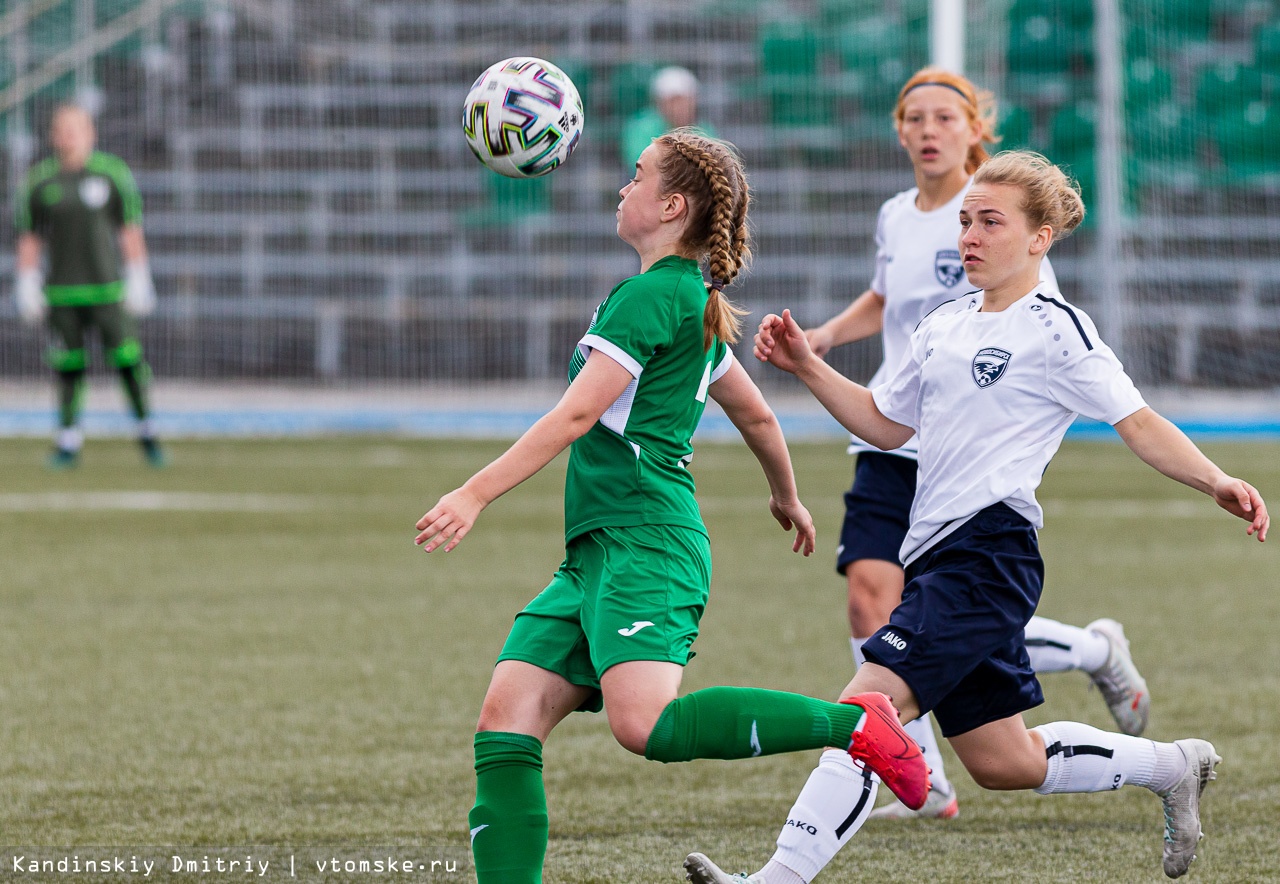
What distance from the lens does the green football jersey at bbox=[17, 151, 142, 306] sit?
12875 millimetres

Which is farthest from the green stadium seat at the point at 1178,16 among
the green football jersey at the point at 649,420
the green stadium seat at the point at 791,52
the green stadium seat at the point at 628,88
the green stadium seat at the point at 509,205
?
the green football jersey at the point at 649,420

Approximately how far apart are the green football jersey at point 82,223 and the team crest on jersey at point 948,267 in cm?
959

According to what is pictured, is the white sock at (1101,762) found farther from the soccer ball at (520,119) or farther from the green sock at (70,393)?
the green sock at (70,393)

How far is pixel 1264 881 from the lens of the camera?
3.43 metres

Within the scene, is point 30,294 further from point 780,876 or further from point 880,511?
point 780,876

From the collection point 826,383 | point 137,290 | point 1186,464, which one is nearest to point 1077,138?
point 137,290

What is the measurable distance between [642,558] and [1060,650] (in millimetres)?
1852

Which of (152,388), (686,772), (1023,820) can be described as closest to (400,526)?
(686,772)

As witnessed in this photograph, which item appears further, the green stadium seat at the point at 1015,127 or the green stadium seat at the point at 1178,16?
the green stadium seat at the point at 1178,16

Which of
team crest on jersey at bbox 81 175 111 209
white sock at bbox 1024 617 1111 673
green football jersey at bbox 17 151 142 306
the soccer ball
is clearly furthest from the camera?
team crest on jersey at bbox 81 175 111 209

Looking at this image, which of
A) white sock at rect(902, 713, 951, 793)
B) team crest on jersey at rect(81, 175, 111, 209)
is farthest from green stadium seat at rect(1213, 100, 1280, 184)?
white sock at rect(902, 713, 951, 793)

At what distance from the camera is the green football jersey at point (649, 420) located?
3.10 m

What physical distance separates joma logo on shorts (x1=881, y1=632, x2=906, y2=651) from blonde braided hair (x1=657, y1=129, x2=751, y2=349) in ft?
2.10

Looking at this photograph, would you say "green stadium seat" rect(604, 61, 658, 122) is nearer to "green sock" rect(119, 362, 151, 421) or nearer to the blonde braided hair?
"green sock" rect(119, 362, 151, 421)
